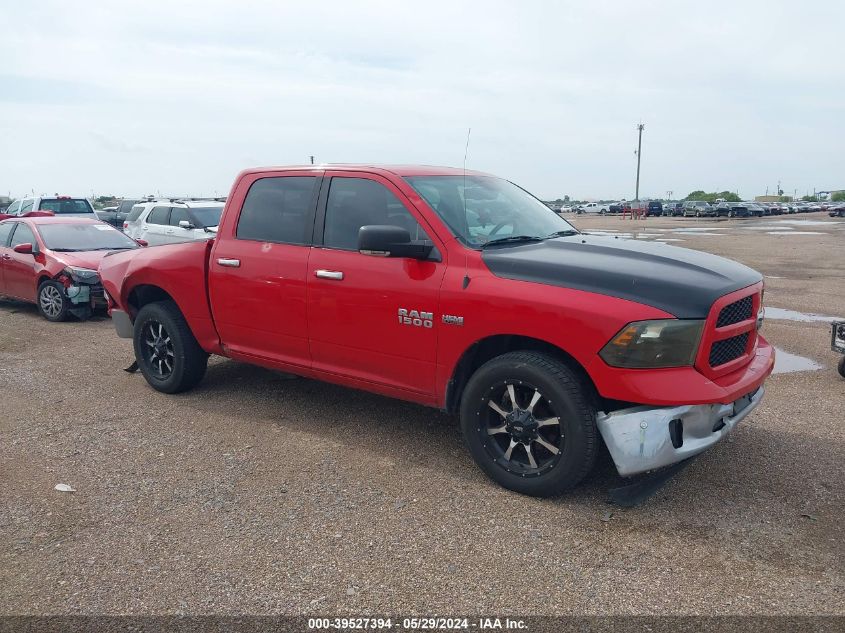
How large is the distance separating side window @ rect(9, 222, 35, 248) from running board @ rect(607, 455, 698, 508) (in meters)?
9.91

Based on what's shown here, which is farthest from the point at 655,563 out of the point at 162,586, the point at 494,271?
the point at 162,586

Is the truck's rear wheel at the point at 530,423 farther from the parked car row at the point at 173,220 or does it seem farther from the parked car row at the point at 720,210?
the parked car row at the point at 720,210

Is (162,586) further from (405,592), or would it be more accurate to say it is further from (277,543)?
(405,592)

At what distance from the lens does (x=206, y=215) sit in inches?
569

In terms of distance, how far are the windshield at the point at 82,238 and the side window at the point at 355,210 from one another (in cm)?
719

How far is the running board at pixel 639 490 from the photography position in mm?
3936

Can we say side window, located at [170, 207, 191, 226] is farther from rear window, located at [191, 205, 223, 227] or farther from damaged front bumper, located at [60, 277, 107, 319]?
damaged front bumper, located at [60, 277, 107, 319]

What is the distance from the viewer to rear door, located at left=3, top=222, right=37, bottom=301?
10461mm

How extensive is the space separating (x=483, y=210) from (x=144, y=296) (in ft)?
11.3

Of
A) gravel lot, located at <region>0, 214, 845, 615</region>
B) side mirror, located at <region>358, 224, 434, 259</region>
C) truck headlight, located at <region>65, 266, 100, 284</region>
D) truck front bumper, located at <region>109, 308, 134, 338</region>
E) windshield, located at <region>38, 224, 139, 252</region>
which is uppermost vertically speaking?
side mirror, located at <region>358, 224, 434, 259</region>

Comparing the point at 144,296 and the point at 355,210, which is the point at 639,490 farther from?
the point at 144,296

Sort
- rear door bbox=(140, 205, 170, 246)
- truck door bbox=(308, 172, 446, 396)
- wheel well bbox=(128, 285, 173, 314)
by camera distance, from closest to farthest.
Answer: truck door bbox=(308, 172, 446, 396) → wheel well bbox=(128, 285, 173, 314) → rear door bbox=(140, 205, 170, 246)

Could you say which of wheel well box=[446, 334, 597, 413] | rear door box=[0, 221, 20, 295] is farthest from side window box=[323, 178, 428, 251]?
rear door box=[0, 221, 20, 295]

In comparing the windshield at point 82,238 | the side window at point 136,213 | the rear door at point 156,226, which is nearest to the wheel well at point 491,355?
the windshield at point 82,238
